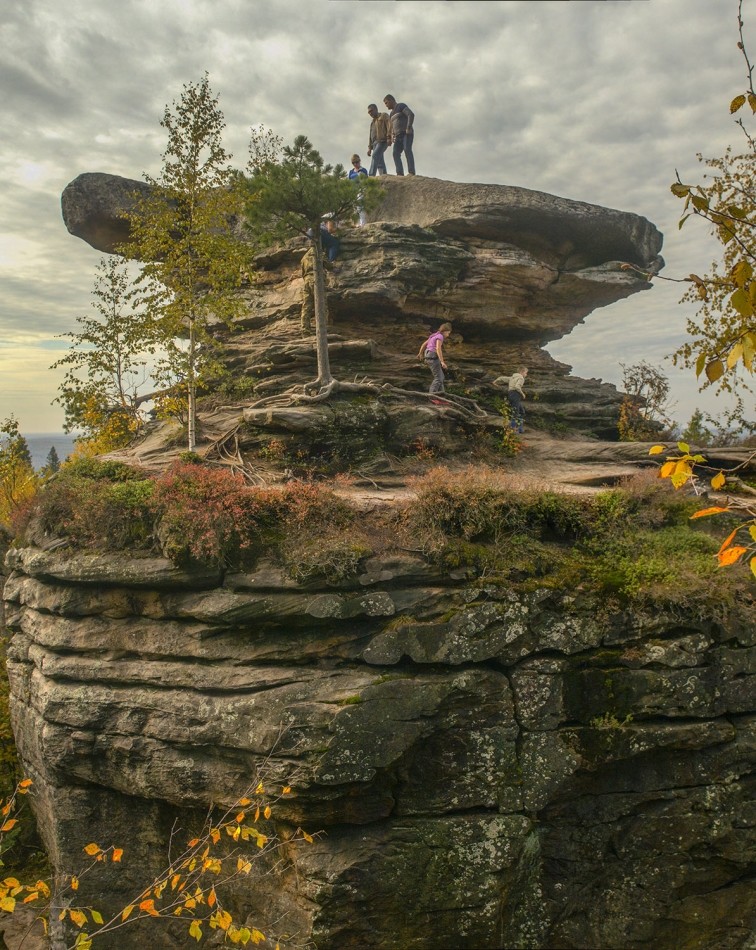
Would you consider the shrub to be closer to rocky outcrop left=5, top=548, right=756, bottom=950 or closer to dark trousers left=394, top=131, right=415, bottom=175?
rocky outcrop left=5, top=548, right=756, bottom=950

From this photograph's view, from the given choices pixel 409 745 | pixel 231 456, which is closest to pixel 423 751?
pixel 409 745

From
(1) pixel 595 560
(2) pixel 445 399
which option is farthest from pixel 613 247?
(1) pixel 595 560

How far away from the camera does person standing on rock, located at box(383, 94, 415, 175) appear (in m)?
20.9

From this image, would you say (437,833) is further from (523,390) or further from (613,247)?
(613,247)

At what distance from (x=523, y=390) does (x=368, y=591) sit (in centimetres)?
1214

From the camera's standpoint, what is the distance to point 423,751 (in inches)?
406

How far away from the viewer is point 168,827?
445 inches

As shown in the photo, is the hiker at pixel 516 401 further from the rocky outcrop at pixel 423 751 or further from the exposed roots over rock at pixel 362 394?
the rocky outcrop at pixel 423 751

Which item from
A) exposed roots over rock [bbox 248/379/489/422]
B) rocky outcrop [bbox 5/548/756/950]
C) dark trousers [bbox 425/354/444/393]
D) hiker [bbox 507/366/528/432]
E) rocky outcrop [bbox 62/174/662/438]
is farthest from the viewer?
hiker [bbox 507/366/528/432]

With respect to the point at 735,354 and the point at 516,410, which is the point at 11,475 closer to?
the point at 516,410

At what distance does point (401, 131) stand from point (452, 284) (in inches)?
234

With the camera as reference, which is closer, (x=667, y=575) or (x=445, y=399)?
(x=667, y=575)

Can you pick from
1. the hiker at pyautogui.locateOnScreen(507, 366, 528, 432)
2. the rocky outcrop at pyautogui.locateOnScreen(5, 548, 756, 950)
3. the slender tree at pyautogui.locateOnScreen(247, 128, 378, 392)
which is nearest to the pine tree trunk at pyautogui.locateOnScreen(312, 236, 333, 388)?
the slender tree at pyautogui.locateOnScreen(247, 128, 378, 392)

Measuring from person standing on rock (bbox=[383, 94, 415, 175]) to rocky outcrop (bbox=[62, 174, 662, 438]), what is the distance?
115 centimetres
